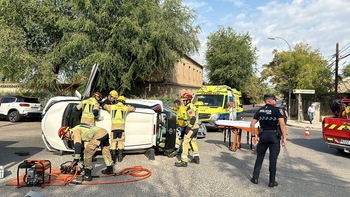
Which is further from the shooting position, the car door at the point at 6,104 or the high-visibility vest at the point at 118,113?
the car door at the point at 6,104

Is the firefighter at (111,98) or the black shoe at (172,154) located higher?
the firefighter at (111,98)

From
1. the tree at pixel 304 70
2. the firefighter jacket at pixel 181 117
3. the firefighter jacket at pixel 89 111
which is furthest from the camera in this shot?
the tree at pixel 304 70

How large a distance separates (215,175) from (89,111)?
10.2ft

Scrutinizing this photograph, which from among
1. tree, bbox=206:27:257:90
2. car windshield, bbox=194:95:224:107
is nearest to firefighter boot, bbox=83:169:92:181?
car windshield, bbox=194:95:224:107

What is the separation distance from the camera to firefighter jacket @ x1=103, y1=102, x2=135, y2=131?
7.83 m

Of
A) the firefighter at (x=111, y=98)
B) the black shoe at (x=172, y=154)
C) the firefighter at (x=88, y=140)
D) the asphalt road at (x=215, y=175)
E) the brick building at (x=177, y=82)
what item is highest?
the brick building at (x=177, y=82)

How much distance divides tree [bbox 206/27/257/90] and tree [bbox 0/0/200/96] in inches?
563

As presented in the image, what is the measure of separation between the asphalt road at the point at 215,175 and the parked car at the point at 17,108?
858 cm

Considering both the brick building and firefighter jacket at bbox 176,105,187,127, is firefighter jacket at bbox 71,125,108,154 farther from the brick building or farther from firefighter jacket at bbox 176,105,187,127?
the brick building

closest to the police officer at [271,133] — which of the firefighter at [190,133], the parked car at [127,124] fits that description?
the firefighter at [190,133]

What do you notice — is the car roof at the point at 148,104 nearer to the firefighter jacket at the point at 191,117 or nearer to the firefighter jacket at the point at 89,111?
the firefighter jacket at the point at 191,117

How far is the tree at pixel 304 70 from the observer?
90.2 ft

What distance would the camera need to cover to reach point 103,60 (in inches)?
784

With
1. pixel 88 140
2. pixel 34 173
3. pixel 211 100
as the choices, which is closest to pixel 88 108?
pixel 88 140
